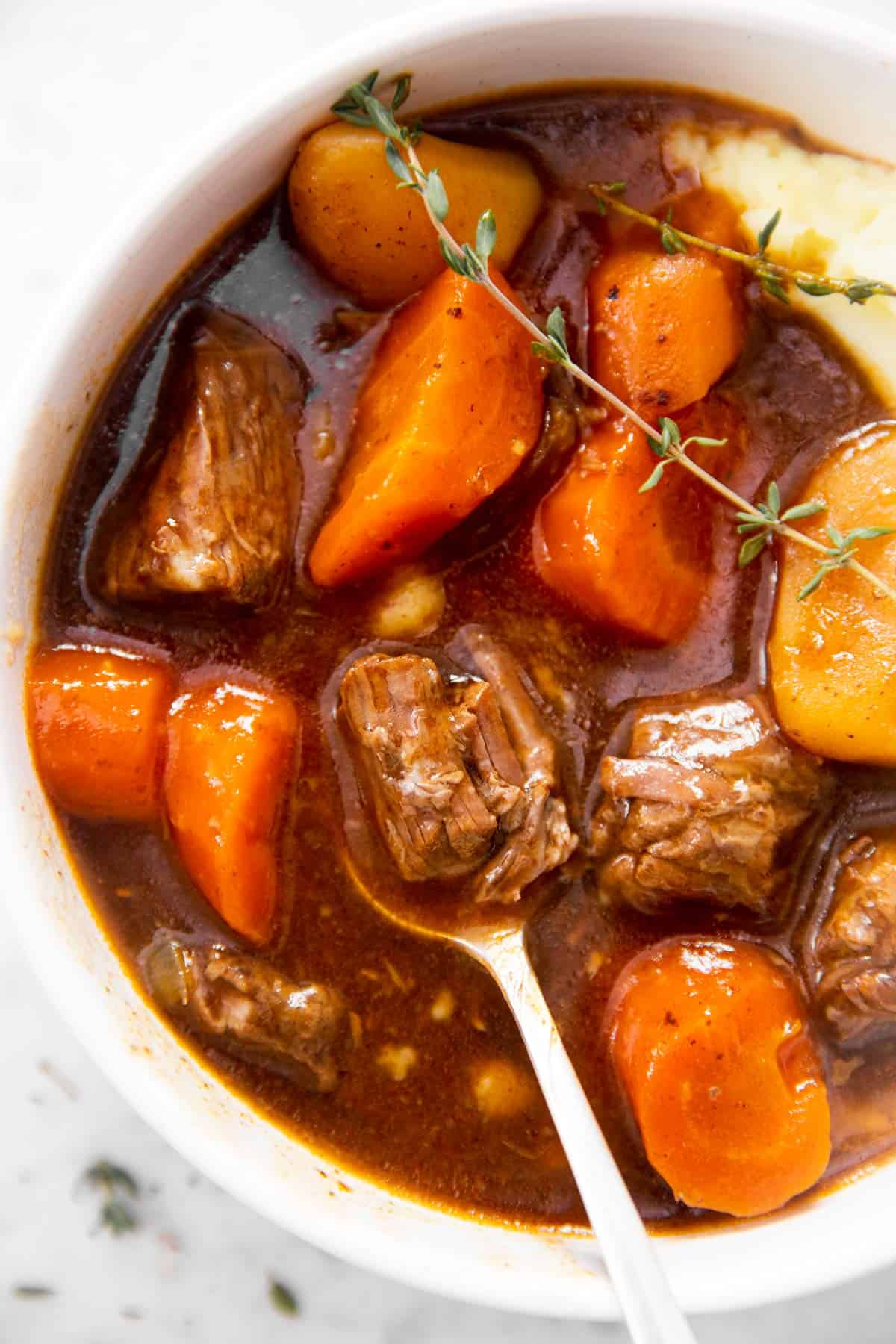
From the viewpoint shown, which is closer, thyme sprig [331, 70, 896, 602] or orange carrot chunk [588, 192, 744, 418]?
thyme sprig [331, 70, 896, 602]

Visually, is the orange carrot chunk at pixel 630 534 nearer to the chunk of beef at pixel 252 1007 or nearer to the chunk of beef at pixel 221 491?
the chunk of beef at pixel 221 491

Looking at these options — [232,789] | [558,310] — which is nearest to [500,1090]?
[232,789]

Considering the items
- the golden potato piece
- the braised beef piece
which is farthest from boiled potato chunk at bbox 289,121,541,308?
the golden potato piece

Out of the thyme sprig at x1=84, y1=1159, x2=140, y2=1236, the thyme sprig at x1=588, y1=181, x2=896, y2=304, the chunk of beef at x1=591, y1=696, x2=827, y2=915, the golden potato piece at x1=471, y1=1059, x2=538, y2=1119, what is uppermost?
the thyme sprig at x1=588, y1=181, x2=896, y2=304

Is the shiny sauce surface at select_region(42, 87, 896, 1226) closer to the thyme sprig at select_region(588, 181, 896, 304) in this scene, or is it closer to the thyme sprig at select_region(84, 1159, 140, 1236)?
the thyme sprig at select_region(588, 181, 896, 304)

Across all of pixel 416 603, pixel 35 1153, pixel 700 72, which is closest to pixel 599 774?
pixel 416 603

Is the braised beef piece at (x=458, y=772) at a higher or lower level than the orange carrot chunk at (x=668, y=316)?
lower

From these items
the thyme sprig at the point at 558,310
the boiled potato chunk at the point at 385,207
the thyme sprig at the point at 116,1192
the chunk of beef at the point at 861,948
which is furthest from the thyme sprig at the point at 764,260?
the thyme sprig at the point at 116,1192
